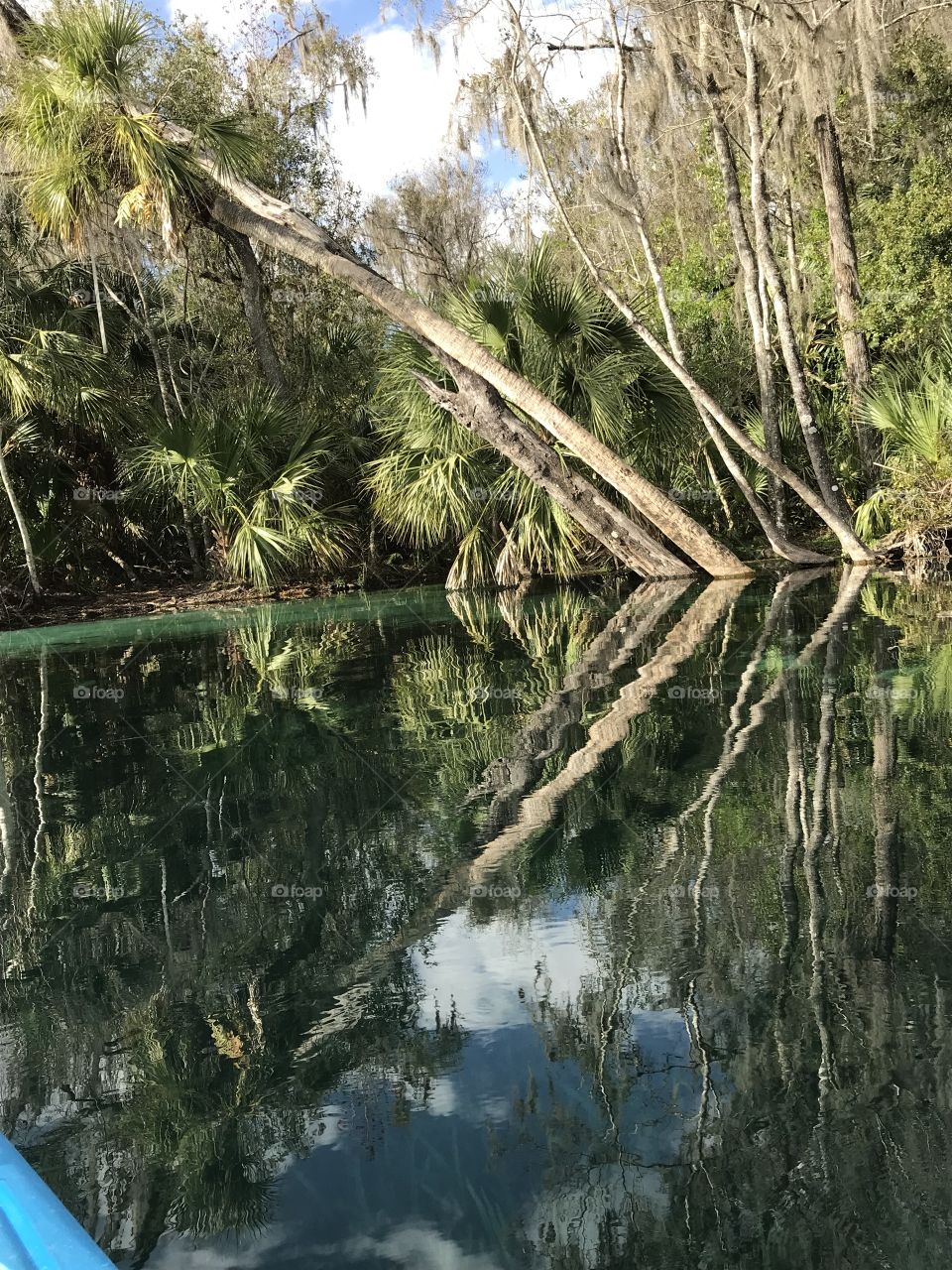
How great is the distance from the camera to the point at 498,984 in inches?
122

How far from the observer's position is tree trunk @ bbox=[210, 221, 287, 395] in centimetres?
1619

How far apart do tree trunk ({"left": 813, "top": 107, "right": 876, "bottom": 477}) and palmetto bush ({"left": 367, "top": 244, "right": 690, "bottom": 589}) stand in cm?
256

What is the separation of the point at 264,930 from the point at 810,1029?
167cm

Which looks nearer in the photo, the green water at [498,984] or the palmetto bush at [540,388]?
the green water at [498,984]

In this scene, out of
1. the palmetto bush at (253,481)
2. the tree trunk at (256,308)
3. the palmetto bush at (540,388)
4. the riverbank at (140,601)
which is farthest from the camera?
the tree trunk at (256,308)

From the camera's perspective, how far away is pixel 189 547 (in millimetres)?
16688

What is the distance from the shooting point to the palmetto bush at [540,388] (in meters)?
14.0

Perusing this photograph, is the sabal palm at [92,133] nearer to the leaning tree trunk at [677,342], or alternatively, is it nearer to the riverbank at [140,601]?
the leaning tree trunk at [677,342]

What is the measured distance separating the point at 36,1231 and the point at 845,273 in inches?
643

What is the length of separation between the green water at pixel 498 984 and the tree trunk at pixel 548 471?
6941 millimetres

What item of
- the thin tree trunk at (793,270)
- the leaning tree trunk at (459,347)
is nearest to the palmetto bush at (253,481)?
the leaning tree trunk at (459,347)

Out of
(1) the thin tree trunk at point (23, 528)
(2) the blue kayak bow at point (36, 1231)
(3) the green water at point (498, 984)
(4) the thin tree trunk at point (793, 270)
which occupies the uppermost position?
(4) the thin tree trunk at point (793, 270)

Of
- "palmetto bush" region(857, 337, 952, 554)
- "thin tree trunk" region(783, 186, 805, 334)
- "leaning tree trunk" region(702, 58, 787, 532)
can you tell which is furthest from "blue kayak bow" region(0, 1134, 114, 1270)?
"thin tree trunk" region(783, 186, 805, 334)

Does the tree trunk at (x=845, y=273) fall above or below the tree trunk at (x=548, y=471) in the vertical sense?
above
